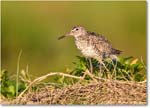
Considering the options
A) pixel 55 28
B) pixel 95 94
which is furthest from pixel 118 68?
pixel 55 28

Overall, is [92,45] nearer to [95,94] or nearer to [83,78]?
[83,78]

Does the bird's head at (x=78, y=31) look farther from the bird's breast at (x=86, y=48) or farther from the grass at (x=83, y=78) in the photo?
the grass at (x=83, y=78)

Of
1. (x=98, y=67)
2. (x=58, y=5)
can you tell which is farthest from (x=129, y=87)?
(x=58, y=5)

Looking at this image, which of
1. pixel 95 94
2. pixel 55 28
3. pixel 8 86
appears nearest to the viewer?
pixel 95 94

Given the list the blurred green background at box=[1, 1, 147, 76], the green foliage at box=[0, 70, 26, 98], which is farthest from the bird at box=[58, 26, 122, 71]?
the green foliage at box=[0, 70, 26, 98]

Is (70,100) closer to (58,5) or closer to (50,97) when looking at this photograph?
(50,97)

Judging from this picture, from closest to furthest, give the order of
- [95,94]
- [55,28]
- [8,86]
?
[95,94] < [8,86] < [55,28]
